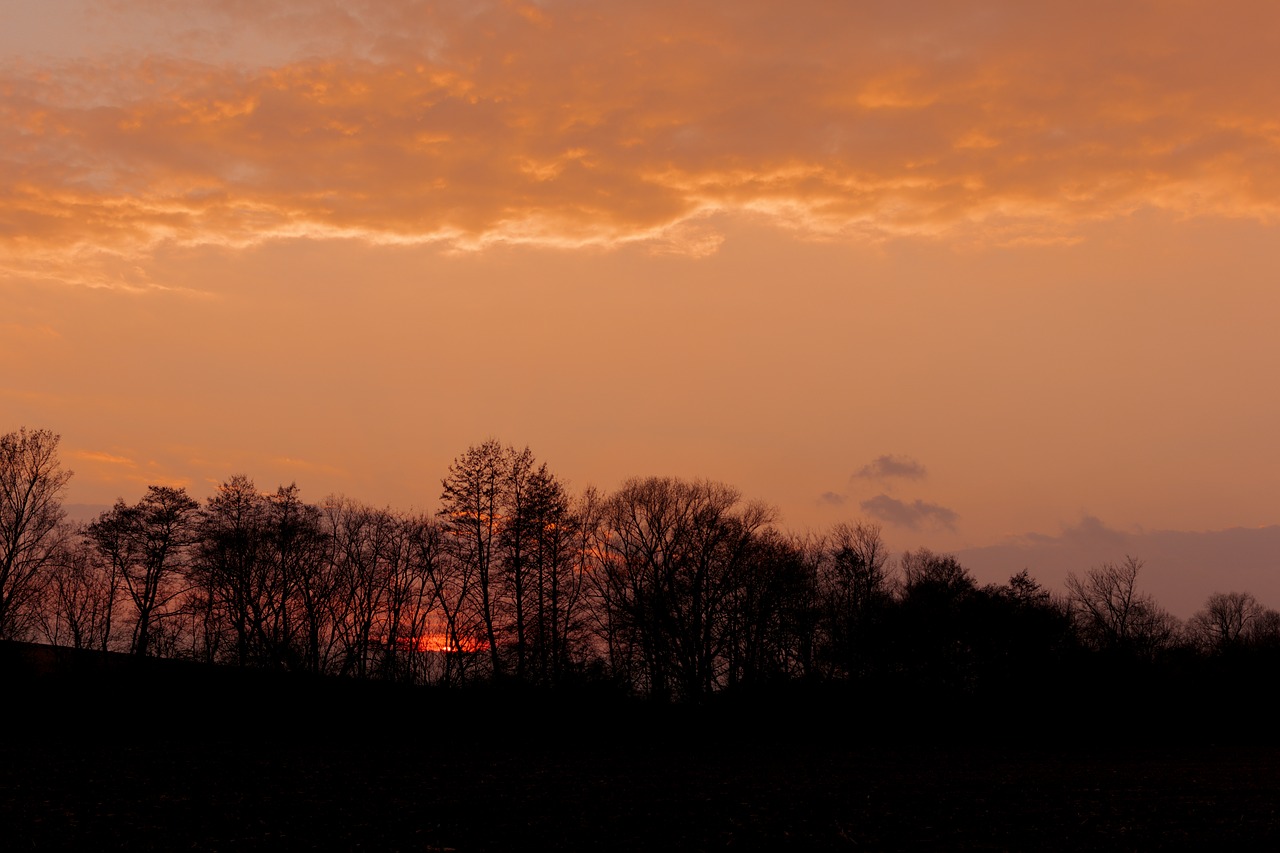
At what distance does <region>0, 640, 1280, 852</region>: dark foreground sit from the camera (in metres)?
22.0

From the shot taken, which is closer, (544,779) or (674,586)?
(544,779)

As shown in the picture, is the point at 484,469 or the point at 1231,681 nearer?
the point at 484,469

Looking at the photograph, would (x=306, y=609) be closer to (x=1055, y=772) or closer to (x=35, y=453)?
(x=35, y=453)

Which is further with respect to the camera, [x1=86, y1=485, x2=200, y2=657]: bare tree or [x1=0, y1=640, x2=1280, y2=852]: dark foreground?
[x1=86, y1=485, x2=200, y2=657]: bare tree

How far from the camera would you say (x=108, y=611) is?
77.1 metres

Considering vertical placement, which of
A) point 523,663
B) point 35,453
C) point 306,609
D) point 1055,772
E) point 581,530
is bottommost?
point 1055,772

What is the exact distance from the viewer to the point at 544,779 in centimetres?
3350

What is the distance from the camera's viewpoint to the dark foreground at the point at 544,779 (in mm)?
22031

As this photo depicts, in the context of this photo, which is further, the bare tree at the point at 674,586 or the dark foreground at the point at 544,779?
the bare tree at the point at 674,586

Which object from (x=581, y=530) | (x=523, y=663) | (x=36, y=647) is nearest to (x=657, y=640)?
(x=581, y=530)

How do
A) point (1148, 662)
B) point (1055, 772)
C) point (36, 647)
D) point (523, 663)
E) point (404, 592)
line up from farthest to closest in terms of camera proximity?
point (1148, 662)
point (404, 592)
point (523, 663)
point (36, 647)
point (1055, 772)

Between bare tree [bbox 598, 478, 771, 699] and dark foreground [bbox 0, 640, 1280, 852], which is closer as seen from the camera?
dark foreground [bbox 0, 640, 1280, 852]

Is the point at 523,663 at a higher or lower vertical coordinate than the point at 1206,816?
higher

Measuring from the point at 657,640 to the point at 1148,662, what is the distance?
43.2m
